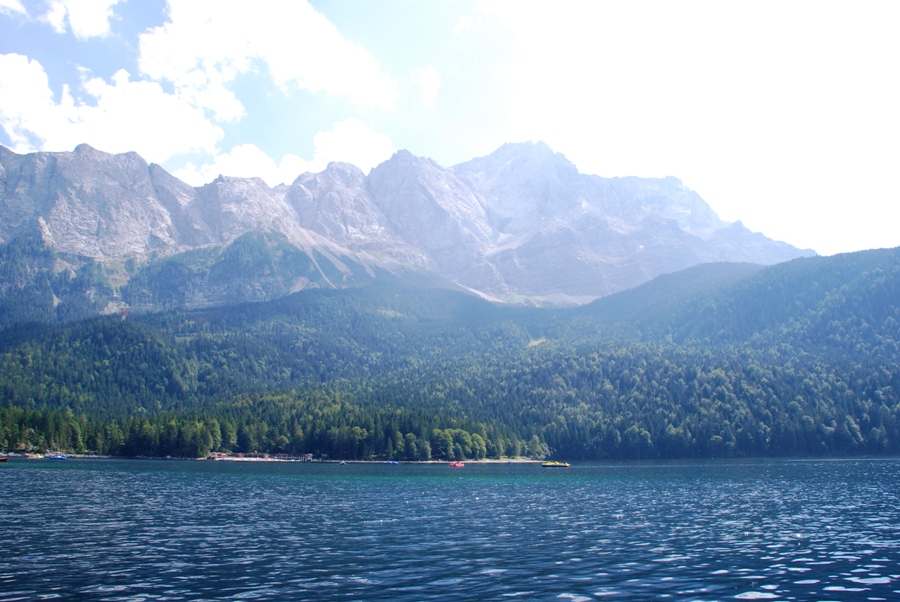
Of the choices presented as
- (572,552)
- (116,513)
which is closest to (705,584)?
(572,552)

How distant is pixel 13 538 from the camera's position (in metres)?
57.4

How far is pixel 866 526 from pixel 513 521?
34968mm

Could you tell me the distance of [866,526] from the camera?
6588 cm

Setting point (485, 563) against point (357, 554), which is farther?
point (357, 554)

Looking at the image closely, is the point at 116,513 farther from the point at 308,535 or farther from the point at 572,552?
the point at 572,552

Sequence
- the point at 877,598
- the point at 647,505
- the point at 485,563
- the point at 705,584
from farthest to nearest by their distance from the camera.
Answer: the point at 647,505 → the point at 485,563 → the point at 705,584 → the point at 877,598

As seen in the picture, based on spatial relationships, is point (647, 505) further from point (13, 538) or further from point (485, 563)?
point (13, 538)

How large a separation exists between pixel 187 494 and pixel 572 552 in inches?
2689

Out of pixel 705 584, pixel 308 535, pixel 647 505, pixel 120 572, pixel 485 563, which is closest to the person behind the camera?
pixel 705 584

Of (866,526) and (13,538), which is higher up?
(13,538)

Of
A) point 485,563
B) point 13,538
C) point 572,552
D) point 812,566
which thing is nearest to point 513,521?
point 572,552

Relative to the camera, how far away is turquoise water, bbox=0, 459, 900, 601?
41.3m

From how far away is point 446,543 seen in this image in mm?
58844

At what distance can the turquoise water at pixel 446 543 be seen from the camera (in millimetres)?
41281
